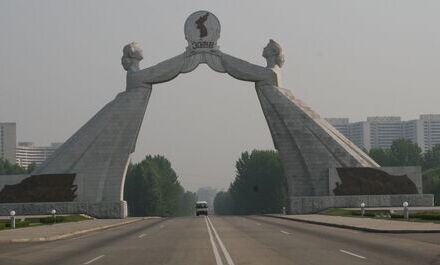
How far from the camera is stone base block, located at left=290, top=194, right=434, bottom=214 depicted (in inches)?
2491

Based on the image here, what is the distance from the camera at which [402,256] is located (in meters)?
18.7

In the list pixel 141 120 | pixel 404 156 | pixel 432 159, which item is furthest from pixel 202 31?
pixel 432 159

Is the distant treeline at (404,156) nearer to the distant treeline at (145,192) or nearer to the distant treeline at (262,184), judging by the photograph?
the distant treeline at (262,184)

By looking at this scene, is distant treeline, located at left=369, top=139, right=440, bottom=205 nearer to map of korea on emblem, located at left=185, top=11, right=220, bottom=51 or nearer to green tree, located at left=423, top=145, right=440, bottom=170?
green tree, located at left=423, top=145, right=440, bottom=170

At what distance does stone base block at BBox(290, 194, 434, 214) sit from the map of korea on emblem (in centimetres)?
1912

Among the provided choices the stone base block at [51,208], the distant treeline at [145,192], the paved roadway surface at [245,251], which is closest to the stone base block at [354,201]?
the stone base block at [51,208]

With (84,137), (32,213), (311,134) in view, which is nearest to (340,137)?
(311,134)

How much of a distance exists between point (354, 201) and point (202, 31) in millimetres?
23706

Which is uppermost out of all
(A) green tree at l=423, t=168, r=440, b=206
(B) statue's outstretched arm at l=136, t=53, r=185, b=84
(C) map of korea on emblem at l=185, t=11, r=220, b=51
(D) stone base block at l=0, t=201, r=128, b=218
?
(C) map of korea on emblem at l=185, t=11, r=220, b=51

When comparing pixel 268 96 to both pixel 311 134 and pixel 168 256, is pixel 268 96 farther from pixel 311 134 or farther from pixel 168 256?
pixel 168 256

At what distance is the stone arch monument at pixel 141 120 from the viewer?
64.9m

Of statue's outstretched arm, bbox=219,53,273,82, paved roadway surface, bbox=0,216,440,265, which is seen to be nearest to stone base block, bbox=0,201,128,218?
statue's outstretched arm, bbox=219,53,273,82

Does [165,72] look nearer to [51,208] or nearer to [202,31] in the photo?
[202,31]

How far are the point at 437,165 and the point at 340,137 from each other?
270ft
